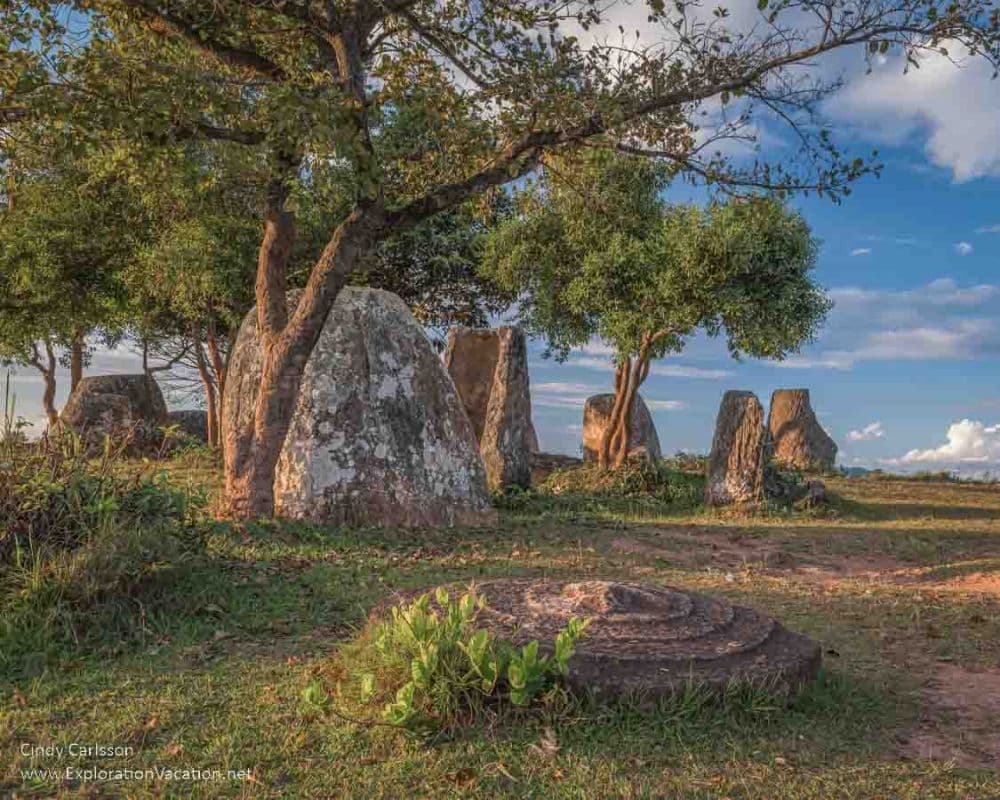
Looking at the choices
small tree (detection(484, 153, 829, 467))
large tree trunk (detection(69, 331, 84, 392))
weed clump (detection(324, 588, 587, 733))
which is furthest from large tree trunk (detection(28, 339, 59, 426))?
weed clump (detection(324, 588, 587, 733))

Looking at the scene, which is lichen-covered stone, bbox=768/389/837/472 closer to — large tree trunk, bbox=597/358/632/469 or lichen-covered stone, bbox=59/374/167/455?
large tree trunk, bbox=597/358/632/469

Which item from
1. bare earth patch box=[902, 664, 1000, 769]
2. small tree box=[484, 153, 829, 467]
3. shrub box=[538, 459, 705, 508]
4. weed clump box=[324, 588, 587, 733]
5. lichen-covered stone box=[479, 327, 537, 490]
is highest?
small tree box=[484, 153, 829, 467]

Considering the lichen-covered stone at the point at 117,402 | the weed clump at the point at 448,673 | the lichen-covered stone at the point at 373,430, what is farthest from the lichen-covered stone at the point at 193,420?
the weed clump at the point at 448,673

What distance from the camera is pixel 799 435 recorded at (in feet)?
89.1

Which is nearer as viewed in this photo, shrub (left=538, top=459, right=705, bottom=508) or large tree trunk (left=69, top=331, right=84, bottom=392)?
shrub (left=538, top=459, right=705, bottom=508)

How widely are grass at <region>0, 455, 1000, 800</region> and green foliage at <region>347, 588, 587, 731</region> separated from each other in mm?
156

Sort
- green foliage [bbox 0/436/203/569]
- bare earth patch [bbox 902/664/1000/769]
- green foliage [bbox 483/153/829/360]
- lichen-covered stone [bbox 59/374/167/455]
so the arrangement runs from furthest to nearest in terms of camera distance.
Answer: lichen-covered stone [bbox 59/374/167/455] → green foliage [bbox 483/153/829/360] → green foliage [bbox 0/436/203/569] → bare earth patch [bbox 902/664/1000/769]

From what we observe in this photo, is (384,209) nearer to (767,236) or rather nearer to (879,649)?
(879,649)

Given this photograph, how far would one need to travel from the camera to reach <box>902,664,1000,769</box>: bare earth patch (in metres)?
5.22

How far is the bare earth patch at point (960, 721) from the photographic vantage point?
5223 mm

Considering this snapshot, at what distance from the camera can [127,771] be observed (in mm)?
4715

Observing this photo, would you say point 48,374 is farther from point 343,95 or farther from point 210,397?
point 343,95

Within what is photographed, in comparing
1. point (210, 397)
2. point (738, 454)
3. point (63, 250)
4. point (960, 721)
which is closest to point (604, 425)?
point (738, 454)

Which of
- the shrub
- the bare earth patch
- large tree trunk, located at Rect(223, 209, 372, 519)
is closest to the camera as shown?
the bare earth patch
